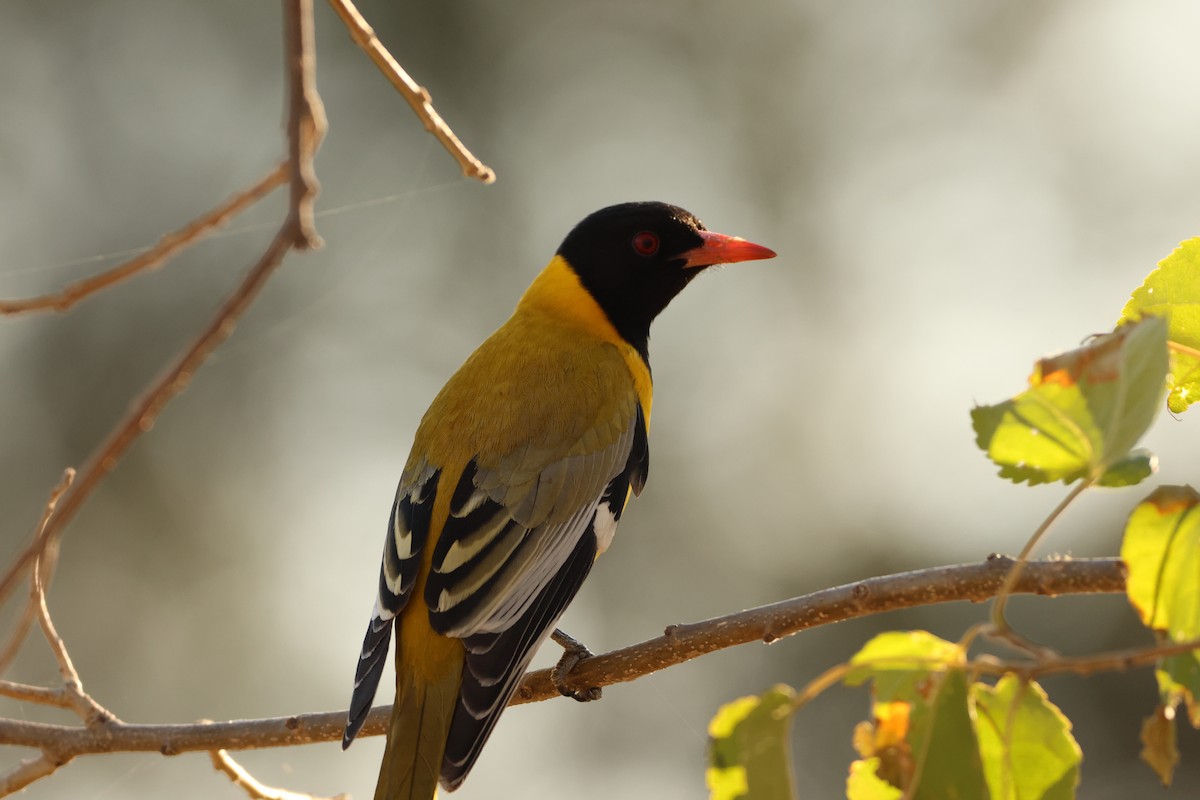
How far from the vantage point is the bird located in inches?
129

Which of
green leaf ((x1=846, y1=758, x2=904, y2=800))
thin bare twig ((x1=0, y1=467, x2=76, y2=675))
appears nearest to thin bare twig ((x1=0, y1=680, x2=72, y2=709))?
thin bare twig ((x1=0, y1=467, x2=76, y2=675))

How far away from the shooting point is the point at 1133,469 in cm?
171

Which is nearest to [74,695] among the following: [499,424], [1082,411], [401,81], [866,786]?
[499,424]

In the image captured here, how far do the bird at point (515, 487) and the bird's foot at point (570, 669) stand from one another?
0.12 metres

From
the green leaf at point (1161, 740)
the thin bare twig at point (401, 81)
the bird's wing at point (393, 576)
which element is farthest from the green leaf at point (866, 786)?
the bird's wing at point (393, 576)

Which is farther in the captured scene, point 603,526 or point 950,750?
point 603,526

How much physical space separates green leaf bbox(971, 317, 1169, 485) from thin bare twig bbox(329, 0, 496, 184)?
1.21 meters

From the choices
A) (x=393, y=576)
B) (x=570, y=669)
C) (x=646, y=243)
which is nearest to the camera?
(x=570, y=669)

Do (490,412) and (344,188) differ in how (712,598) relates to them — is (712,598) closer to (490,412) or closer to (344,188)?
(344,188)

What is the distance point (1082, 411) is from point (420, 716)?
2033 millimetres

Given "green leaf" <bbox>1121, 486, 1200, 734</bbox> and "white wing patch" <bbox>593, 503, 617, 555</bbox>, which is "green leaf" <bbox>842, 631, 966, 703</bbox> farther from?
"white wing patch" <bbox>593, 503, 617, 555</bbox>

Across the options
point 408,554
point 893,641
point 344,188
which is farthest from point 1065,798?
point 344,188

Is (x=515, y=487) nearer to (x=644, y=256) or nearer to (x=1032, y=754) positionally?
(x=644, y=256)

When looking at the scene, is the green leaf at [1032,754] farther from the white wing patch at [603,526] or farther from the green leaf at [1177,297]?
the white wing patch at [603,526]
